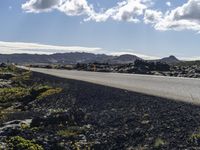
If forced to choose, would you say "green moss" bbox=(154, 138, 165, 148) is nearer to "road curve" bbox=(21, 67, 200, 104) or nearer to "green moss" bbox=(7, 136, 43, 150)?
"green moss" bbox=(7, 136, 43, 150)

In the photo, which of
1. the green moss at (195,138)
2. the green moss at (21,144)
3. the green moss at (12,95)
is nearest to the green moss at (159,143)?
the green moss at (195,138)

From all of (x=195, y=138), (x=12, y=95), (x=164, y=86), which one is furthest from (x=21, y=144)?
(x=12, y=95)

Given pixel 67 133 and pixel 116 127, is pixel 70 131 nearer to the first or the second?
pixel 67 133

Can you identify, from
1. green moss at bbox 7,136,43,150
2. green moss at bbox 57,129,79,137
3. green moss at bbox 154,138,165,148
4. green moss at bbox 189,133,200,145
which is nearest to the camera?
green moss at bbox 189,133,200,145

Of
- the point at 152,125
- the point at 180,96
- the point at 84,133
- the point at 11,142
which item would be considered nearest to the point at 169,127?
the point at 152,125

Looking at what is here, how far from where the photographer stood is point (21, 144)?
16672 millimetres

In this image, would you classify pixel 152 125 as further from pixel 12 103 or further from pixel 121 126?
pixel 12 103

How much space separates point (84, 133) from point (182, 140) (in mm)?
5021

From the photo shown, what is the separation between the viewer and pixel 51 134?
18375mm

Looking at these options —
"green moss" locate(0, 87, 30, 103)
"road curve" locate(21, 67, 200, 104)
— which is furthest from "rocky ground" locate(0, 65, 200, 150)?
"green moss" locate(0, 87, 30, 103)

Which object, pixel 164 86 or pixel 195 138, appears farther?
pixel 164 86

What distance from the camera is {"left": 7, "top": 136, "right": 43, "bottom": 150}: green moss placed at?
1651cm

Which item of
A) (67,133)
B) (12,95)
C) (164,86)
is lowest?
(12,95)

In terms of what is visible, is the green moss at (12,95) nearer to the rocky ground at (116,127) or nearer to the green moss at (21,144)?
the rocky ground at (116,127)
